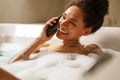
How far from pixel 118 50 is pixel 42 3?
3.01ft

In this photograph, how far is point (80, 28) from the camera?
1.14 meters

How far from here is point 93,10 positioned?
3.59 ft

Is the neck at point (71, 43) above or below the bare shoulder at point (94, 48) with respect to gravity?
above

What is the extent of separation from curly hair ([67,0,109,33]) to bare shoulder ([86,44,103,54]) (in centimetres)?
10

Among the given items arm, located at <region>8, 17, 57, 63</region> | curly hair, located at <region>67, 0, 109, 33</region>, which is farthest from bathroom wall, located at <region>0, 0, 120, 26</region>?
curly hair, located at <region>67, 0, 109, 33</region>

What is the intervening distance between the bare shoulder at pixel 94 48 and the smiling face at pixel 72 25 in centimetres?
7

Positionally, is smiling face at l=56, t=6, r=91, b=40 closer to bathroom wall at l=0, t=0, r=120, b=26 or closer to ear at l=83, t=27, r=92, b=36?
ear at l=83, t=27, r=92, b=36

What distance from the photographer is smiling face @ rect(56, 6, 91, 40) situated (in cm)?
113

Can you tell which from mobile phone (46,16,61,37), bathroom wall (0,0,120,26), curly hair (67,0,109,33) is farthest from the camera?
bathroom wall (0,0,120,26)

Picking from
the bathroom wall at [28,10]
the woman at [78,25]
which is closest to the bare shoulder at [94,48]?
the woman at [78,25]

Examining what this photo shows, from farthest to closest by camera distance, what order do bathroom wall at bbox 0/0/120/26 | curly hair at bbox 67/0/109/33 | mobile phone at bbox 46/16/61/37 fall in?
bathroom wall at bbox 0/0/120/26 < mobile phone at bbox 46/16/61/37 < curly hair at bbox 67/0/109/33

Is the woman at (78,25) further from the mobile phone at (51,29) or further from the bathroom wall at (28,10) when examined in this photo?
the bathroom wall at (28,10)

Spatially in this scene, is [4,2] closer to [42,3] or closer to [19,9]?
[19,9]

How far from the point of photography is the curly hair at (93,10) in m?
1.09
